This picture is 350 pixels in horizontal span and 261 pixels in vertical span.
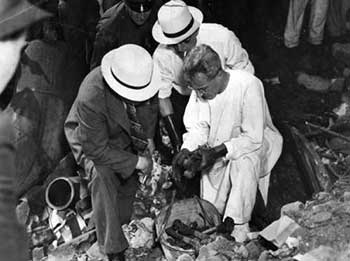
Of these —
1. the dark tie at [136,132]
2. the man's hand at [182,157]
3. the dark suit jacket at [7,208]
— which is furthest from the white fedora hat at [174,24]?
the dark suit jacket at [7,208]

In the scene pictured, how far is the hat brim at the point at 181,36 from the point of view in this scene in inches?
203

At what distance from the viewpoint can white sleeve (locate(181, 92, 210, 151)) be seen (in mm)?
4938

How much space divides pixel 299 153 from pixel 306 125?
234 mm

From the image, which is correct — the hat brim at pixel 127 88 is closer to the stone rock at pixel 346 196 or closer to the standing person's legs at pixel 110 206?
the standing person's legs at pixel 110 206

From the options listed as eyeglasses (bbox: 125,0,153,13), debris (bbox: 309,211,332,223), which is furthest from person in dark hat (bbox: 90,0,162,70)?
debris (bbox: 309,211,332,223)

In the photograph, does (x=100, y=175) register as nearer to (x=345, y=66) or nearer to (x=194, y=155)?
(x=194, y=155)

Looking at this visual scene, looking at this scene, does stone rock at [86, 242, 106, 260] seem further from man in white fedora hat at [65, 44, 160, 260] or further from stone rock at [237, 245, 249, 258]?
stone rock at [237, 245, 249, 258]

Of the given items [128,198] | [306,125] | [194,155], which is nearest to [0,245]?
[194,155]

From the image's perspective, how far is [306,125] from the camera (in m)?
5.41

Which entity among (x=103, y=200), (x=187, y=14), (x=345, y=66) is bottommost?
(x=103, y=200)

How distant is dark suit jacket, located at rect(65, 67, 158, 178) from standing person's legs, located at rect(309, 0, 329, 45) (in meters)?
1.29

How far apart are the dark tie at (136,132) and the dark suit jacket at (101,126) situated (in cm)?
3

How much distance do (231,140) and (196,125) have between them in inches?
10.0

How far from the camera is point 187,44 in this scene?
5156 millimetres
